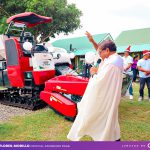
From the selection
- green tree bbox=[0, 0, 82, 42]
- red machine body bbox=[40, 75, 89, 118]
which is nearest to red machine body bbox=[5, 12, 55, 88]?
red machine body bbox=[40, 75, 89, 118]

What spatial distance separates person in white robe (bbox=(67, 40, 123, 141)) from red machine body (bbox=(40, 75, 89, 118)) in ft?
7.43

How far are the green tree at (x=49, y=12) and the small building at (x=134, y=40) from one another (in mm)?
4165

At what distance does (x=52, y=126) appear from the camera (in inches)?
263

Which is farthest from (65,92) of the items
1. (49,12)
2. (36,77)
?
(49,12)

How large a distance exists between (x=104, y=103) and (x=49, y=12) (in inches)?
785

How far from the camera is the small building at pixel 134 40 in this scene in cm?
2356

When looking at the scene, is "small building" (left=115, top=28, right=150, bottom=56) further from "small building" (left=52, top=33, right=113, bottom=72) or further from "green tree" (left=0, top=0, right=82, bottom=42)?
"green tree" (left=0, top=0, right=82, bottom=42)

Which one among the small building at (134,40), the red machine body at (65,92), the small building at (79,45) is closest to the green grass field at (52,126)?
the red machine body at (65,92)

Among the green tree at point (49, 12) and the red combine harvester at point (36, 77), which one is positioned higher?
the green tree at point (49, 12)

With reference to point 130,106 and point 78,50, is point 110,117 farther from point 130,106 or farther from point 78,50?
point 78,50

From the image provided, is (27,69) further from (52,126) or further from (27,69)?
(52,126)

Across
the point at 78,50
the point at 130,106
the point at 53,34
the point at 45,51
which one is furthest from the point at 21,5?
the point at 130,106

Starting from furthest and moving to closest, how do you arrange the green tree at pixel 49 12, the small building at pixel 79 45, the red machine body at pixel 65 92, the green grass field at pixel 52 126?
1. the small building at pixel 79 45
2. the green tree at pixel 49 12
3. the red machine body at pixel 65 92
4. the green grass field at pixel 52 126

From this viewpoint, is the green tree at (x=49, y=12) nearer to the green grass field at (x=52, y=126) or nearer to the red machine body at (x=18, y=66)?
the red machine body at (x=18, y=66)
